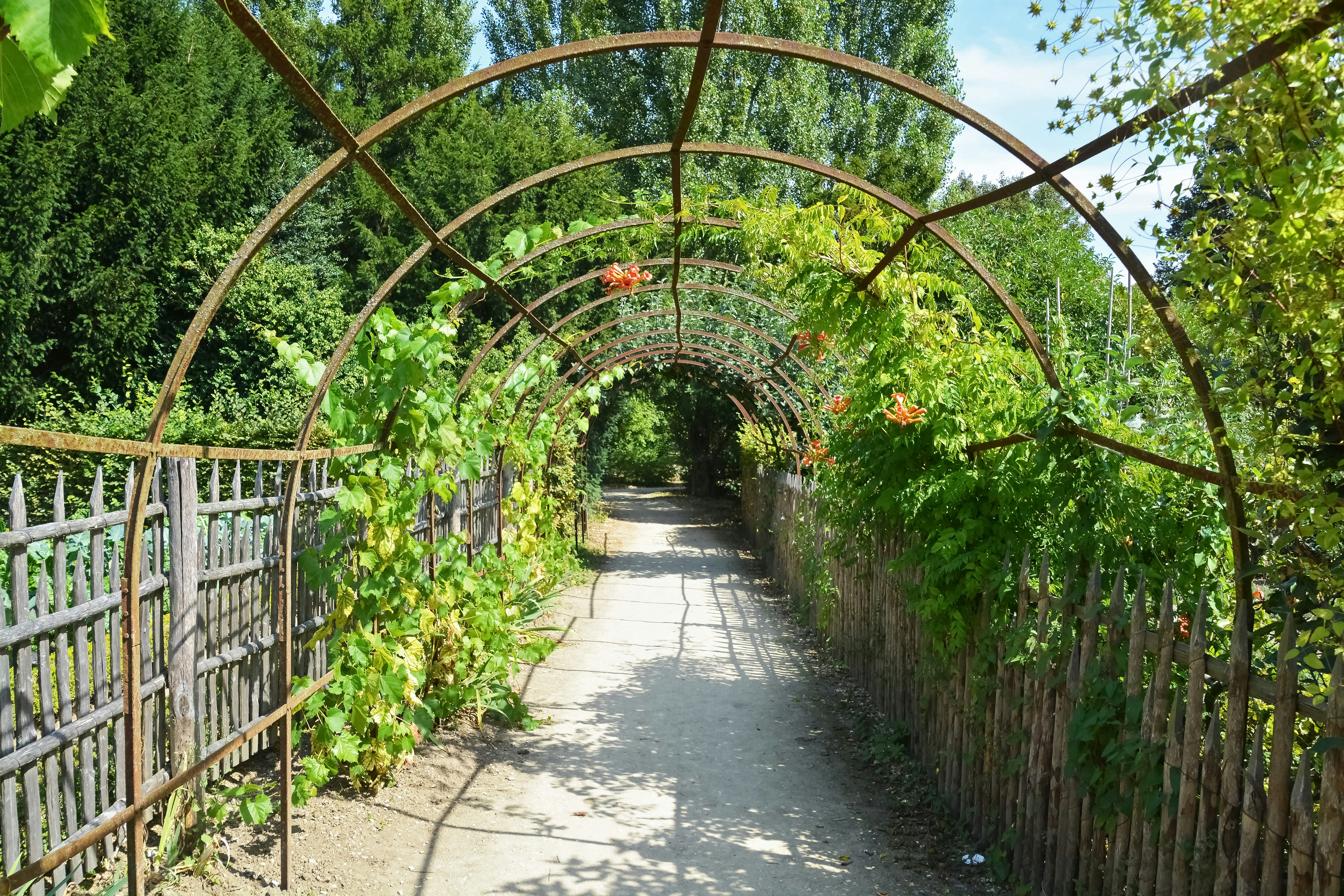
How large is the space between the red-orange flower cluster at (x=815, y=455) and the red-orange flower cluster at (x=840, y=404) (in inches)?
14.6

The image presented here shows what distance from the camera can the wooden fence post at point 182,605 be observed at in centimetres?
343

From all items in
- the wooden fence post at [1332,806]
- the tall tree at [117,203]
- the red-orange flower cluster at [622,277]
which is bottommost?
the wooden fence post at [1332,806]

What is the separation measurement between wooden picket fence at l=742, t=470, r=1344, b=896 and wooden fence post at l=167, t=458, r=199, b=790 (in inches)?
132

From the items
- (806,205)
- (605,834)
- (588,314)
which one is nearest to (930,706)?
(605,834)

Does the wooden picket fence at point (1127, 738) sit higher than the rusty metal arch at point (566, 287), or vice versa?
the rusty metal arch at point (566, 287)

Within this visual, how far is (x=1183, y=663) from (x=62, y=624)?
3542mm

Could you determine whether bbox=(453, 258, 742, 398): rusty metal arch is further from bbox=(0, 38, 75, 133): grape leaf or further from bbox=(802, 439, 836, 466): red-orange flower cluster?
bbox=(0, 38, 75, 133): grape leaf

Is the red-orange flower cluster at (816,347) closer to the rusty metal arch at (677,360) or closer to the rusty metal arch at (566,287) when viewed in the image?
the rusty metal arch at (566,287)

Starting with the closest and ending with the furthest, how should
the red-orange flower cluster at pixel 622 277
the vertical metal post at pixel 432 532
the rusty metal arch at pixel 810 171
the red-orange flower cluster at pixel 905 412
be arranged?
the rusty metal arch at pixel 810 171 → the red-orange flower cluster at pixel 905 412 → the vertical metal post at pixel 432 532 → the red-orange flower cluster at pixel 622 277

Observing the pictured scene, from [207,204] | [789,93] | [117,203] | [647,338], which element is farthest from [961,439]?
[789,93]

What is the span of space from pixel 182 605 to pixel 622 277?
4.45 metres

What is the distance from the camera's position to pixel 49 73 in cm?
86

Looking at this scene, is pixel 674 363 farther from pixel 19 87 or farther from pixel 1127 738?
pixel 19 87

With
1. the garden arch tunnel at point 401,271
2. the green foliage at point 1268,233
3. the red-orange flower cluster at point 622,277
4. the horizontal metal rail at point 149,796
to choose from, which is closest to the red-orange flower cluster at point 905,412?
the garden arch tunnel at point 401,271
